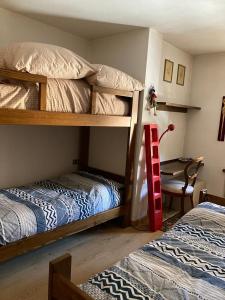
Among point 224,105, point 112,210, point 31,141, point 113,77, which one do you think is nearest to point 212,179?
point 224,105

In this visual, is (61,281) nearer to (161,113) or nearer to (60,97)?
(60,97)

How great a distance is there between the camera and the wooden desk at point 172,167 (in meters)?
3.31

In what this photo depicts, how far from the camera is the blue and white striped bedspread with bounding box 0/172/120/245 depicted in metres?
2.08

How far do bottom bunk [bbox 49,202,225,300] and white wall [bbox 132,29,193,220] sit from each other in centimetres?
152

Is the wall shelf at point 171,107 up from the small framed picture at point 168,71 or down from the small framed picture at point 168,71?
down

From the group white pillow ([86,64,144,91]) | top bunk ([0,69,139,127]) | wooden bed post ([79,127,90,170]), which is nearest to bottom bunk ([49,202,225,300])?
top bunk ([0,69,139,127])

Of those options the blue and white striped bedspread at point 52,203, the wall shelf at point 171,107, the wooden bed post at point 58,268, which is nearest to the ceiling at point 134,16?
the wall shelf at point 171,107

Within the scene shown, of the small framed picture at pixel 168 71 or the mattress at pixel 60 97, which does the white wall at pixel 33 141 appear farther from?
the small framed picture at pixel 168 71

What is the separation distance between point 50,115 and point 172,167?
2.10 metres

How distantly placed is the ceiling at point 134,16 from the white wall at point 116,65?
0.13 m

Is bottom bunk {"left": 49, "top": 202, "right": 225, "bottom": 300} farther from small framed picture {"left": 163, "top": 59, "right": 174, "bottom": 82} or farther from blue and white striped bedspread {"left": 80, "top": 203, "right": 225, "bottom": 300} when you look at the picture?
small framed picture {"left": 163, "top": 59, "right": 174, "bottom": 82}

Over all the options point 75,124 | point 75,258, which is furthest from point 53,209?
point 75,124

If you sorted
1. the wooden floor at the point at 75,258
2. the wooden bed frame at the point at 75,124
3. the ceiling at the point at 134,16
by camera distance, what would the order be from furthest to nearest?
the ceiling at the point at 134,16
the wooden floor at the point at 75,258
the wooden bed frame at the point at 75,124

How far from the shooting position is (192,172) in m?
3.73
